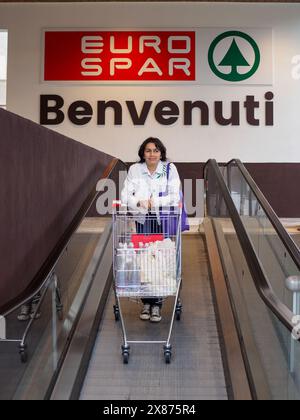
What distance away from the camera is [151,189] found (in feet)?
14.2

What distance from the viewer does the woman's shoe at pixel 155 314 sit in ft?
14.3

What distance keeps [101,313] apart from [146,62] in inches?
292

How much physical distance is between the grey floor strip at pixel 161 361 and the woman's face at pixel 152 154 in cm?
152

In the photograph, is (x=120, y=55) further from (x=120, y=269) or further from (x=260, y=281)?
(x=260, y=281)

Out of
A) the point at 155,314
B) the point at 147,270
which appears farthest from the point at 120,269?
the point at 155,314

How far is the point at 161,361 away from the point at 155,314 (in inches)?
24.1

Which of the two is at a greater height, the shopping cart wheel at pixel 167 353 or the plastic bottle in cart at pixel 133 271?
the plastic bottle in cart at pixel 133 271

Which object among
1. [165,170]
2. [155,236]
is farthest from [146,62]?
[155,236]

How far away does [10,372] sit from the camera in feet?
8.93

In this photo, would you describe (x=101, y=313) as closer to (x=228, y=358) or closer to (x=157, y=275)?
(x=157, y=275)

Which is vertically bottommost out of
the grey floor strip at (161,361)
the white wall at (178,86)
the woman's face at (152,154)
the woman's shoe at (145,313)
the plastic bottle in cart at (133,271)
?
the grey floor strip at (161,361)

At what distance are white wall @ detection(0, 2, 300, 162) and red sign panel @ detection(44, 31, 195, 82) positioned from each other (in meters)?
0.21

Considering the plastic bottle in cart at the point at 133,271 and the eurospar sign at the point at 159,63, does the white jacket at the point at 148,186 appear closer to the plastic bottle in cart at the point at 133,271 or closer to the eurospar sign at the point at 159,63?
the plastic bottle in cart at the point at 133,271

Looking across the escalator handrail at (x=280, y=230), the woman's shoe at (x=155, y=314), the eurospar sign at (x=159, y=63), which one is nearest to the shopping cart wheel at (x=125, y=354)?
Result: the woman's shoe at (x=155, y=314)
